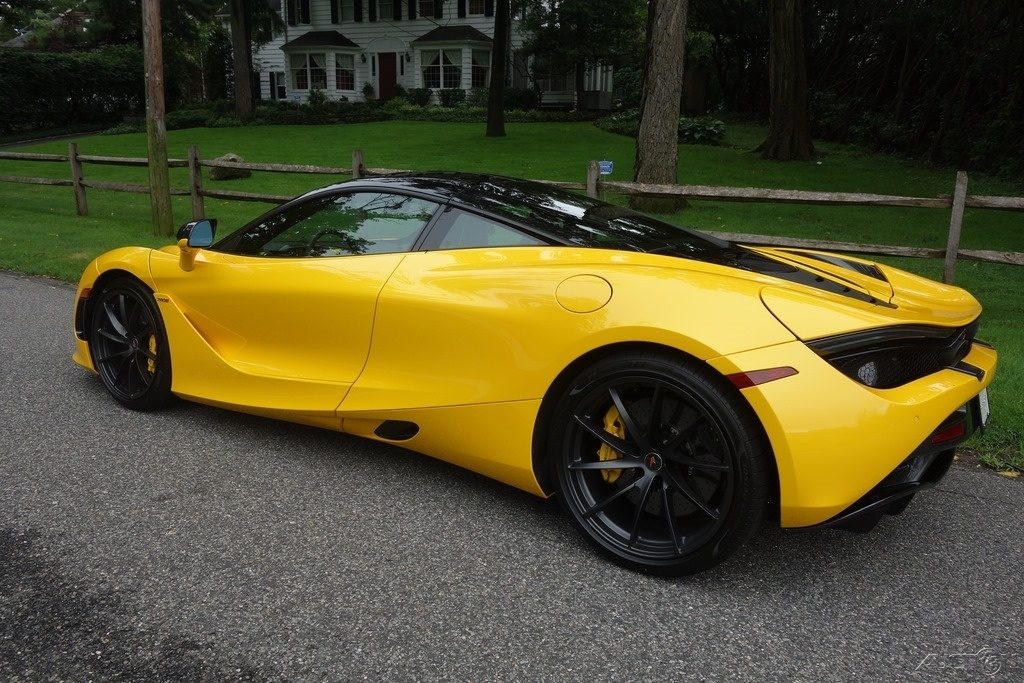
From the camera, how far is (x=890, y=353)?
263 centimetres

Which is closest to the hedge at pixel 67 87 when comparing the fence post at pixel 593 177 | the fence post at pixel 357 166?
the fence post at pixel 357 166

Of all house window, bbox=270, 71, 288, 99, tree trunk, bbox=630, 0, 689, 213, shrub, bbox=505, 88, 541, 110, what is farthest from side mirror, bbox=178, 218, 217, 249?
house window, bbox=270, 71, 288, 99

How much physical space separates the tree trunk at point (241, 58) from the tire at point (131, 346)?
3273 cm

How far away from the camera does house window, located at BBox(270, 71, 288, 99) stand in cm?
4741

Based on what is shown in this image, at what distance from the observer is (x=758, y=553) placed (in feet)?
9.73

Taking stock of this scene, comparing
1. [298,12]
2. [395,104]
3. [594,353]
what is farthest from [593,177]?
[298,12]

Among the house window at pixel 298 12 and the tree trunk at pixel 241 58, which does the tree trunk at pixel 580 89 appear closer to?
the tree trunk at pixel 241 58

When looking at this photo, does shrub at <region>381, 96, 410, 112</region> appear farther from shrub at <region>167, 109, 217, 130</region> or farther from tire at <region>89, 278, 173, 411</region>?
tire at <region>89, 278, 173, 411</region>

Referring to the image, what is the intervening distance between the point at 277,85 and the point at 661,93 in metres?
39.5

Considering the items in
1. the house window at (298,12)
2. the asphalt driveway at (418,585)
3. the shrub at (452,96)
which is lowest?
the asphalt driveway at (418,585)

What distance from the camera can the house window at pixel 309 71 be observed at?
43.8 meters

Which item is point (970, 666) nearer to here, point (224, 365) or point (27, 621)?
point (27, 621)

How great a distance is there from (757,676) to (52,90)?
1518 inches

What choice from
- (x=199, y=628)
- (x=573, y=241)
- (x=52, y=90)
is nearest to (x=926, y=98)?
(x=573, y=241)
